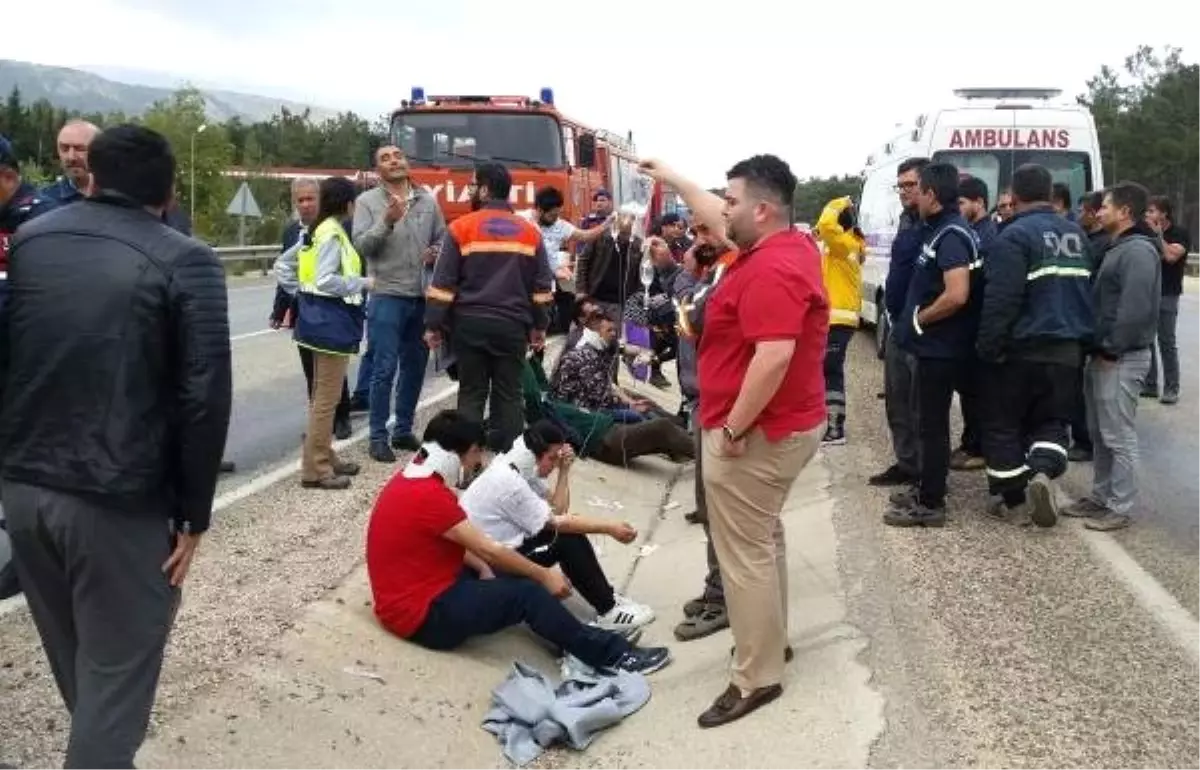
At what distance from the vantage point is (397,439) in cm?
810

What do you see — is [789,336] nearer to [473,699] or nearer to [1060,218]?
[473,699]

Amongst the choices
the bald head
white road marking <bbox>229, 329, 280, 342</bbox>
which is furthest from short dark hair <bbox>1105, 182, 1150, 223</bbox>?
white road marking <bbox>229, 329, 280, 342</bbox>

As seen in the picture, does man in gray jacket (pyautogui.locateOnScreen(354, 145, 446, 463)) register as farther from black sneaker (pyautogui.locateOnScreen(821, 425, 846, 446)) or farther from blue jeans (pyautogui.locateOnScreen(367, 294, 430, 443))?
black sneaker (pyautogui.locateOnScreen(821, 425, 846, 446))

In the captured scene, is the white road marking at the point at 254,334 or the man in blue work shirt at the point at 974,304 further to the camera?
the white road marking at the point at 254,334

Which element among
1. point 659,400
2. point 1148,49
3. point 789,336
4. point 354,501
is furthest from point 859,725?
point 1148,49

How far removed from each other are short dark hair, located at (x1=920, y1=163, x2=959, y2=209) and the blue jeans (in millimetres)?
3379

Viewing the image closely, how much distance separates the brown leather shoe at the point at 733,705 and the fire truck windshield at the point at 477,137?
1090 cm

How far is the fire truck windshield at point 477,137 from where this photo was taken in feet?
47.6

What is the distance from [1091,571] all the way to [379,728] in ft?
11.9

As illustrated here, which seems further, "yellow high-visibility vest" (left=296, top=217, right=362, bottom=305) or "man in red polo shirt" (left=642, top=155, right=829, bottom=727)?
"yellow high-visibility vest" (left=296, top=217, right=362, bottom=305)

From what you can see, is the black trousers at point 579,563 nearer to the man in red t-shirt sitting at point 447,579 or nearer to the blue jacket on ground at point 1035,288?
the man in red t-shirt sitting at point 447,579

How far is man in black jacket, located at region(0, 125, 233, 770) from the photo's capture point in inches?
109

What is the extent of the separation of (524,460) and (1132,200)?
417 centimetres

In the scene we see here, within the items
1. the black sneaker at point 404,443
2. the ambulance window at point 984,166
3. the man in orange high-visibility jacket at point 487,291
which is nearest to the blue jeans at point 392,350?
the black sneaker at point 404,443
